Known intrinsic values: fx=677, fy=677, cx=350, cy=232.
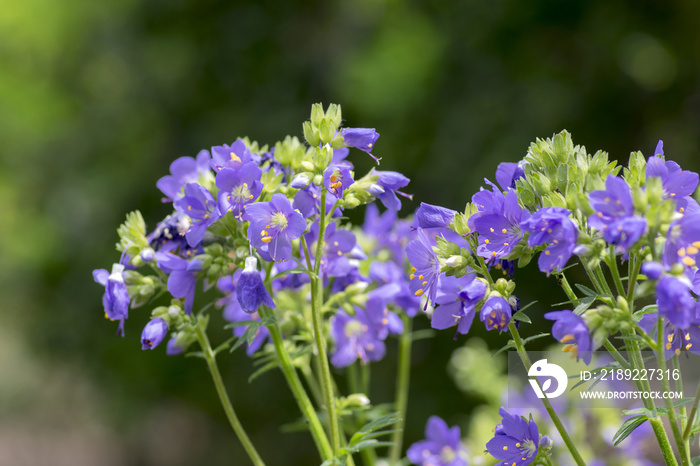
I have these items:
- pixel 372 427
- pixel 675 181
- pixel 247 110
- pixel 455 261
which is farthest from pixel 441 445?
pixel 247 110

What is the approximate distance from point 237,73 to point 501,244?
18.6 feet

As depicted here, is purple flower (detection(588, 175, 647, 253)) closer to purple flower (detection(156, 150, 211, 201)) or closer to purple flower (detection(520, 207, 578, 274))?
purple flower (detection(520, 207, 578, 274))

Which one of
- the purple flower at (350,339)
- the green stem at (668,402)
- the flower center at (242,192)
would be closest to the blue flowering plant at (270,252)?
the flower center at (242,192)

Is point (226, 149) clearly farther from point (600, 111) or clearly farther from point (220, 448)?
Result: point (220, 448)

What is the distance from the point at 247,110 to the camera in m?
6.39

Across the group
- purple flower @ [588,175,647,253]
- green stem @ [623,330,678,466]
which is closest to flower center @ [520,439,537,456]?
green stem @ [623,330,678,466]

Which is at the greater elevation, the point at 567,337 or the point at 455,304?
the point at 455,304

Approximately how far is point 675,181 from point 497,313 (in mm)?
404

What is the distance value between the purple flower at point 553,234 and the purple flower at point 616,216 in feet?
0.14

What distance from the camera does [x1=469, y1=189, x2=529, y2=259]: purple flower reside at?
1304mm

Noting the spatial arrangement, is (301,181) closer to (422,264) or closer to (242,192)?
(242,192)

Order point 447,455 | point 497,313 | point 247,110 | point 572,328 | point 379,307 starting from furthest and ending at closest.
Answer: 1. point 247,110
2. point 447,455
3. point 379,307
4. point 497,313
5. point 572,328

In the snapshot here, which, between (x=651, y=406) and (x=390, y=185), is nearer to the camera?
(x=651, y=406)

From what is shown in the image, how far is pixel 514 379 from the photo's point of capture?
2.02m
